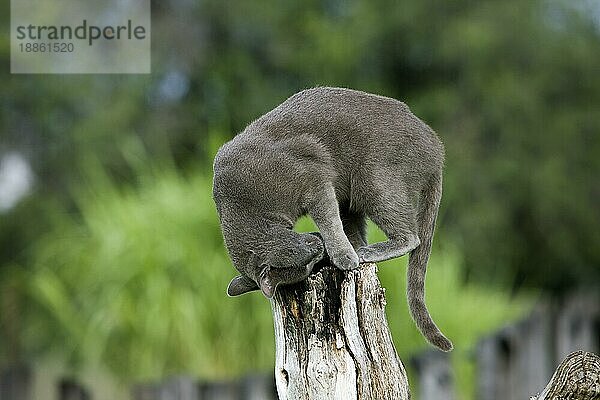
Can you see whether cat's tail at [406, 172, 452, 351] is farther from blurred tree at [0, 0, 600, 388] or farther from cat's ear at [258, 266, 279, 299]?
blurred tree at [0, 0, 600, 388]

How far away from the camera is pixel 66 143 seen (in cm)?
941

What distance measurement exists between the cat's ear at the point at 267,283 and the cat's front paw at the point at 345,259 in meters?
0.16

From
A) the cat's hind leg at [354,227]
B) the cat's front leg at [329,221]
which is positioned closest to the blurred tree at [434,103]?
the cat's hind leg at [354,227]

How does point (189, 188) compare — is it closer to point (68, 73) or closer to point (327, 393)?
point (327, 393)

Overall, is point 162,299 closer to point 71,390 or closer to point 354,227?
point 71,390

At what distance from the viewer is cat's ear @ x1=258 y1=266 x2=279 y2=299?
2205mm

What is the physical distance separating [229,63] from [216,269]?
5.69 metres

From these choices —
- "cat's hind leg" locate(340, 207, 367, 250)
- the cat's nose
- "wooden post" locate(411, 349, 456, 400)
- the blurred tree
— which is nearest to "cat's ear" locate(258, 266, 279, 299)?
the cat's nose

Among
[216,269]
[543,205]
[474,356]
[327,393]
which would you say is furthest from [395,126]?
[543,205]

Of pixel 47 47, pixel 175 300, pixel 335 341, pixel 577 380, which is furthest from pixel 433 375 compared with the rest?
pixel 47 47

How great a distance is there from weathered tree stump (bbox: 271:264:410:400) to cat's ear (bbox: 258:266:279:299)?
2.6 inches

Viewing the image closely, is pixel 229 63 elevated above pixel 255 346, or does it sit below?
above

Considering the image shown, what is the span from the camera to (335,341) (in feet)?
7.23

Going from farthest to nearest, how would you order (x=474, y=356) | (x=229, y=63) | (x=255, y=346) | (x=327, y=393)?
(x=229, y=63) → (x=474, y=356) → (x=255, y=346) → (x=327, y=393)
